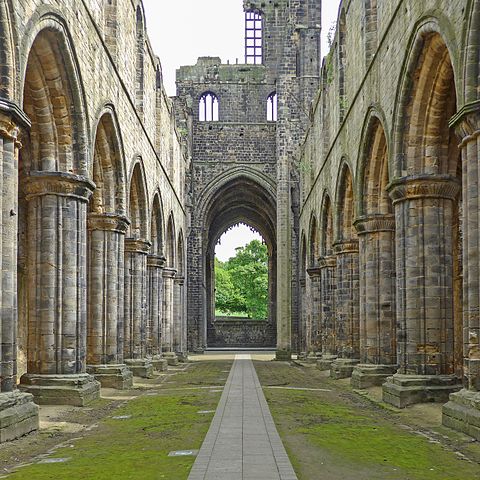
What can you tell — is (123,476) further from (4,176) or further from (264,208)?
(264,208)

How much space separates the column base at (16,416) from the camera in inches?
368

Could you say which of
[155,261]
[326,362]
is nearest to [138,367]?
[155,261]

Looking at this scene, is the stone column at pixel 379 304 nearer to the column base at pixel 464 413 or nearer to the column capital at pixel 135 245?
the column base at pixel 464 413

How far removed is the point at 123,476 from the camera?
7.41 m

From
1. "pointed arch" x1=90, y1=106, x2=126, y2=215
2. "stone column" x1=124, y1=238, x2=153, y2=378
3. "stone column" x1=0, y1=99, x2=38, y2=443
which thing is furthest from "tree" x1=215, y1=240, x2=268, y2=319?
"stone column" x1=0, y1=99, x2=38, y2=443

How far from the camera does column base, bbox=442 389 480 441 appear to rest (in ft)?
31.0

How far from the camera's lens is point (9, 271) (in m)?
9.80

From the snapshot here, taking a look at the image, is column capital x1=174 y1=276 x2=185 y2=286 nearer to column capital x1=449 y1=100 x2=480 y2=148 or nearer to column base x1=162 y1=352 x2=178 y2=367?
column base x1=162 y1=352 x2=178 y2=367

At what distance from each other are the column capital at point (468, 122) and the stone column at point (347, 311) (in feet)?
35.6

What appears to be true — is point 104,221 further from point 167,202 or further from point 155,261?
point 167,202

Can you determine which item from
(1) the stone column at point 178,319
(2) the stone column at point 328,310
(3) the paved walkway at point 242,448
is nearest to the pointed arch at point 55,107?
(3) the paved walkway at point 242,448

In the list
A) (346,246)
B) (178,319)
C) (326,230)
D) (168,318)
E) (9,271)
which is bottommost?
(178,319)

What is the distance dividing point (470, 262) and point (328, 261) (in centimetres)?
1548

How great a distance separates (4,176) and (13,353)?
85.1 inches
